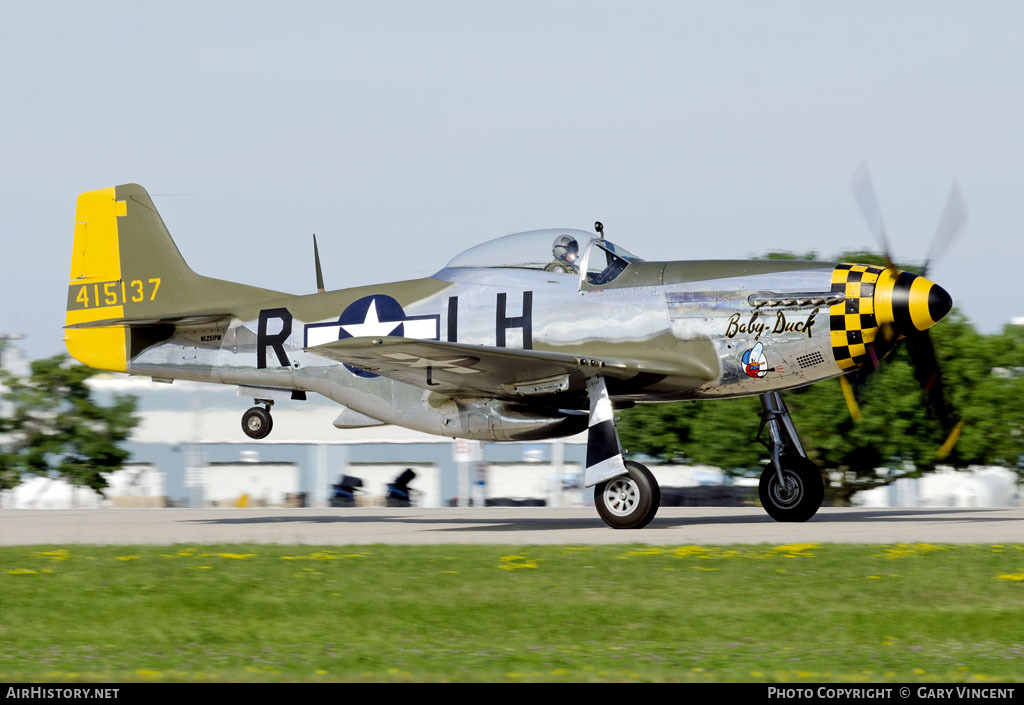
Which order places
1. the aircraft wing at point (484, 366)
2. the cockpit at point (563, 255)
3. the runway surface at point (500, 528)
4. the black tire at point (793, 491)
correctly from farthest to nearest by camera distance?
the black tire at point (793, 491) < the cockpit at point (563, 255) < the aircraft wing at point (484, 366) < the runway surface at point (500, 528)

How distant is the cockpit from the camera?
48.1 feet

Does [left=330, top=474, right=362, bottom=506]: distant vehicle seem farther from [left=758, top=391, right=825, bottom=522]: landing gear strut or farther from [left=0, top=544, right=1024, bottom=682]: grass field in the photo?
[left=0, top=544, right=1024, bottom=682]: grass field

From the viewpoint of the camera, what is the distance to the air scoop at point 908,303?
42.7ft

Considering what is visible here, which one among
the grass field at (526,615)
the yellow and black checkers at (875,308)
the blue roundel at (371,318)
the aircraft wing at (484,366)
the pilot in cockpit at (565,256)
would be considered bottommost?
the grass field at (526,615)

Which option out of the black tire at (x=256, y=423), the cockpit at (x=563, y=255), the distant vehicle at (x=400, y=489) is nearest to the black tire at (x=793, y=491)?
the cockpit at (x=563, y=255)

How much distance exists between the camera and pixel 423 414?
15445 mm

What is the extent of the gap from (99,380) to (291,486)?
13628 millimetres

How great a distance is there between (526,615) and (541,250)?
753 centimetres

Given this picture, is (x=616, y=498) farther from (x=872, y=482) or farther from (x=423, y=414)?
(x=872, y=482)

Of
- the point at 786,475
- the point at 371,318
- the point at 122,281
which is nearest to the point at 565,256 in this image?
the point at 371,318

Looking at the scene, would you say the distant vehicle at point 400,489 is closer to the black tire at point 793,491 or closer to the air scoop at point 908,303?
the black tire at point 793,491

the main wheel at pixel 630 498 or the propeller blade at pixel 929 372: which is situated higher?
the propeller blade at pixel 929 372

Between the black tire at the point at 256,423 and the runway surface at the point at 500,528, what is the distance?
4.12ft
